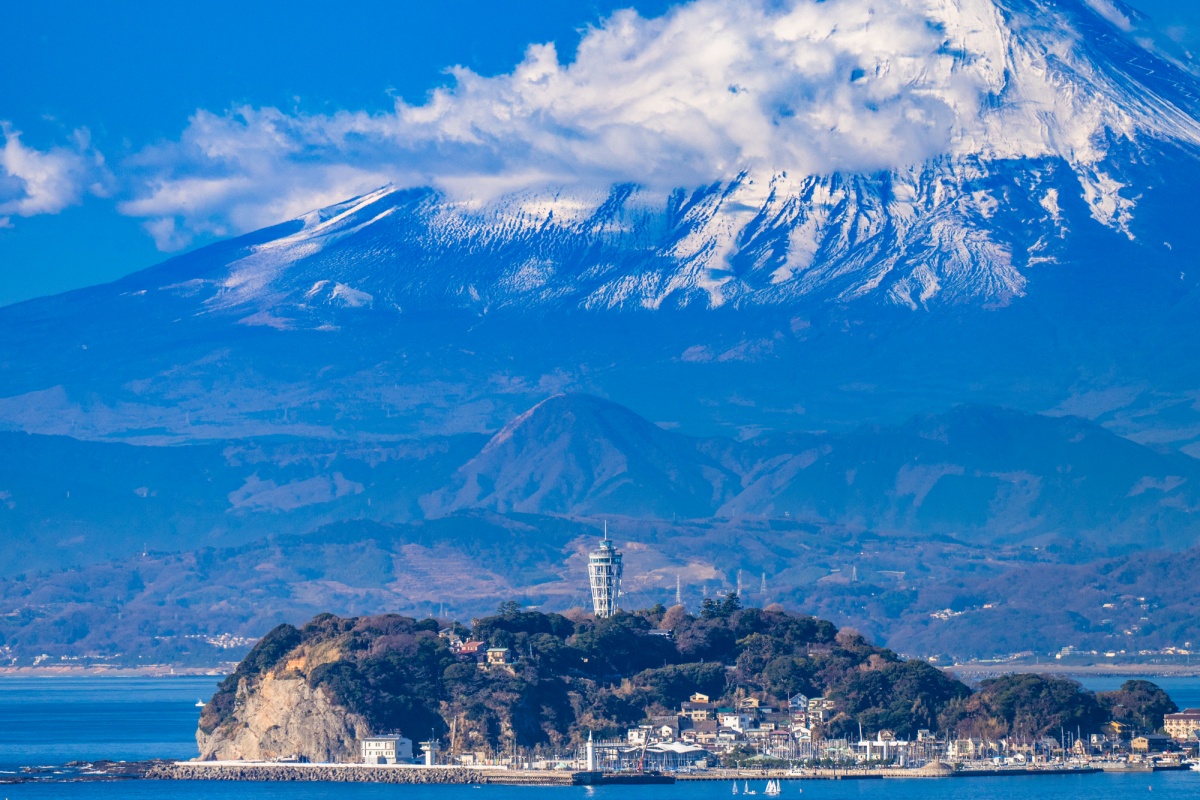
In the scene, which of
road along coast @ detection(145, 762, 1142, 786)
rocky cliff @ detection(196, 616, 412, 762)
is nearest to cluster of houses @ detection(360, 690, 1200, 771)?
road along coast @ detection(145, 762, 1142, 786)

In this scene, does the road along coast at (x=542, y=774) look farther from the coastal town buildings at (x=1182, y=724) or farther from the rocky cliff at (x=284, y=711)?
the coastal town buildings at (x=1182, y=724)

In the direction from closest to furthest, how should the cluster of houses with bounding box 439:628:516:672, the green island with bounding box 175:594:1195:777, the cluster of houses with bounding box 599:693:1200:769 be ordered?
1. the cluster of houses with bounding box 599:693:1200:769
2. the green island with bounding box 175:594:1195:777
3. the cluster of houses with bounding box 439:628:516:672

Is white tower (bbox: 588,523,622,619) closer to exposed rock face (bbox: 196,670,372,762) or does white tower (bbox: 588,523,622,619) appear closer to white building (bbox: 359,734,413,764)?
exposed rock face (bbox: 196,670,372,762)

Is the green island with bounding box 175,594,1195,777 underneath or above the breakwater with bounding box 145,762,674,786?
→ above

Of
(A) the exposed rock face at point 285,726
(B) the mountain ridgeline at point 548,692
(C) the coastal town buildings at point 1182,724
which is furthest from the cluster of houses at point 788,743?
(A) the exposed rock face at point 285,726

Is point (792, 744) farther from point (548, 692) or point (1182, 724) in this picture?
point (1182, 724)

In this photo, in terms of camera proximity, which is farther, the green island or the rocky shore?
the green island
